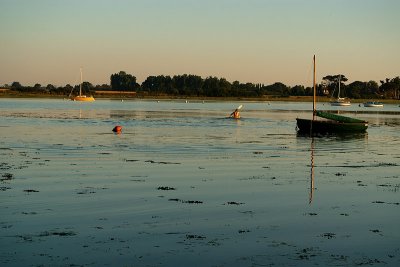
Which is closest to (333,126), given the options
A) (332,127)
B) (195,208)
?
(332,127)

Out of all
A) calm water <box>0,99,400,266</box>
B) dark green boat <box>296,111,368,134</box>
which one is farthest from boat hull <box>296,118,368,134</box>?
calm water <box>0,99,400,266</box>

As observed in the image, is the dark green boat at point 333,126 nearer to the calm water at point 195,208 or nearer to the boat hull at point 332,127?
the boat hull at point 332,127

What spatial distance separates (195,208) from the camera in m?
19.5

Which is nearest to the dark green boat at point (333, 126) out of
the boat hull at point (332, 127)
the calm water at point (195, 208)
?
the boat hull at point (332, 127)

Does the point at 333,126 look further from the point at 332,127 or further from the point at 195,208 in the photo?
the point at 195,208

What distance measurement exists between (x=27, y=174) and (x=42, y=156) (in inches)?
298

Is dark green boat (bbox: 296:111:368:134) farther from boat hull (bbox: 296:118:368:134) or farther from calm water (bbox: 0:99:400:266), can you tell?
calm water (bbox: 0:99:400:266)

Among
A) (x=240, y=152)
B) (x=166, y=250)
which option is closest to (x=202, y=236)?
(x=166, y=250)

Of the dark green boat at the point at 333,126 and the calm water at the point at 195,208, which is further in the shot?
the dark green boat at the point at 333,126

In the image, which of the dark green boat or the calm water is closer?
the calm water

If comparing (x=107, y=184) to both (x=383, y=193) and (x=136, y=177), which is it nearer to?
(x=136, y=177)

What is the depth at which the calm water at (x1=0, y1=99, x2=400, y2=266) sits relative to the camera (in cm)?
1412

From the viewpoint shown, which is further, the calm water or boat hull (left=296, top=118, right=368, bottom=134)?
boat hull (left=296, top=118, right=368, bottom=134)

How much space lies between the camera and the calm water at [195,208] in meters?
14.1
